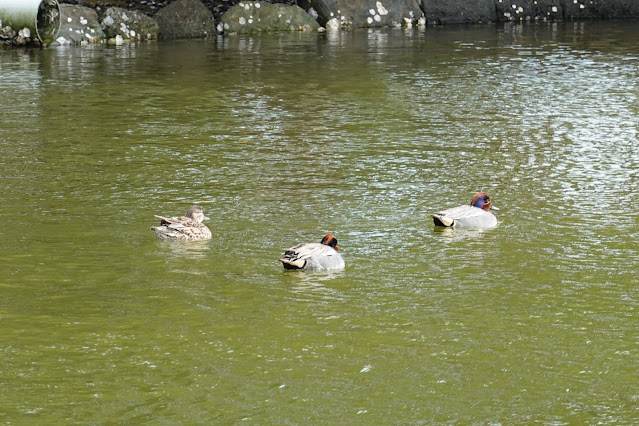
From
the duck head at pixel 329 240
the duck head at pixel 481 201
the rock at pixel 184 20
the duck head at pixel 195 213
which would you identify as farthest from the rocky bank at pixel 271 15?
the duck head at pixel 329 240

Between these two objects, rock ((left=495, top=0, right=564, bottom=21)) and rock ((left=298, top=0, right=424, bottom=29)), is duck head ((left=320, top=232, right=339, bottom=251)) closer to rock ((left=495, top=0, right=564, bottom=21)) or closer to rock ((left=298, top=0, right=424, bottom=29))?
rock ((left=298, top=0, right=424, bottom=29))

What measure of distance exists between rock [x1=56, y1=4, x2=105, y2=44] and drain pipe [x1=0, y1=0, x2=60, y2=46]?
1.29 ft

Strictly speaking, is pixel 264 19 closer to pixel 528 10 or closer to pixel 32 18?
pixel 32 18

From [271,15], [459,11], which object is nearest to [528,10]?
[459,11]

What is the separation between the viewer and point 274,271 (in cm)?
647

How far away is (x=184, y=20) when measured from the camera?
72.4 ft

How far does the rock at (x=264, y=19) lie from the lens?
73.9 ft

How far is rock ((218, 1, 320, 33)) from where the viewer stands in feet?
73.9

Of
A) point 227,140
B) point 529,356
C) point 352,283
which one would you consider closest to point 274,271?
point 352,283

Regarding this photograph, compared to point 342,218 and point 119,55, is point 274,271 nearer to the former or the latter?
point 342,218

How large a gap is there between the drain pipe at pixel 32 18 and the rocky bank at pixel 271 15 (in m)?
0.09

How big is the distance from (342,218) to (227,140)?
3.47 metres

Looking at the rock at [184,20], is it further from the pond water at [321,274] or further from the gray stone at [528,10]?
the pond water at [321,274]

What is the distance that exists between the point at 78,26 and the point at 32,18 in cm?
125
